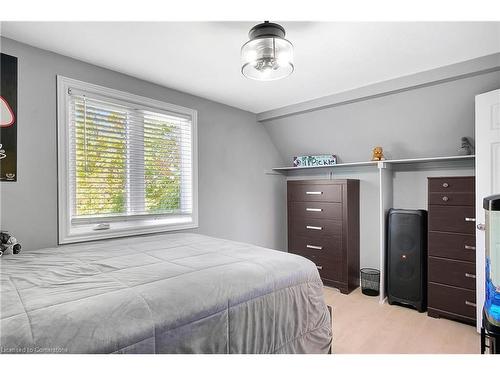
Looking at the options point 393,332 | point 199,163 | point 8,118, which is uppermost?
point 8,118

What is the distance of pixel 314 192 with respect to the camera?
3.47m

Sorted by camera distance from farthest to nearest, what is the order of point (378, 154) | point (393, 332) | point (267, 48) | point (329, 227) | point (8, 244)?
1. point (329, 227)
2. point (378, 154)
3. point (393, 332)
4. point (8, 244)
5. point (267, 48)

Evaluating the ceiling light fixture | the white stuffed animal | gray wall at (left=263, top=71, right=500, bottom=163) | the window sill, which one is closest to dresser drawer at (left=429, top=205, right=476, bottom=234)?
gray wall at (left=263, top=71, right=500, bottom=163)

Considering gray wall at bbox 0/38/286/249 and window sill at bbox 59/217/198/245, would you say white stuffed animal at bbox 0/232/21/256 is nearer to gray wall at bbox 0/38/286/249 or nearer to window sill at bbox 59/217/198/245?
gray wall at bbox 0/38/286/249

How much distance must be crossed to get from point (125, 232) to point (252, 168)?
1750mm

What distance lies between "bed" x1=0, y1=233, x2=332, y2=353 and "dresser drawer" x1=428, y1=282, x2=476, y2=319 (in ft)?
4.69

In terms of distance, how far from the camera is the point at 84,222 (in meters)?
Result: 2.30

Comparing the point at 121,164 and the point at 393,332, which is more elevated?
the point at 121,164

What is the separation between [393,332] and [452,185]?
136 cm

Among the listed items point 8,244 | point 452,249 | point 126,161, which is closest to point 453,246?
point 452,249

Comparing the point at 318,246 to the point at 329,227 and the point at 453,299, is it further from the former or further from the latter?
the point at 453,299

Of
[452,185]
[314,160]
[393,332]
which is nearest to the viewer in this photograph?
[393,332]

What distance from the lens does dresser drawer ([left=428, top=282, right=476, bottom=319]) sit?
2385mm

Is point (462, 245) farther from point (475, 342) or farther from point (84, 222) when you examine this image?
point (84, 222)
